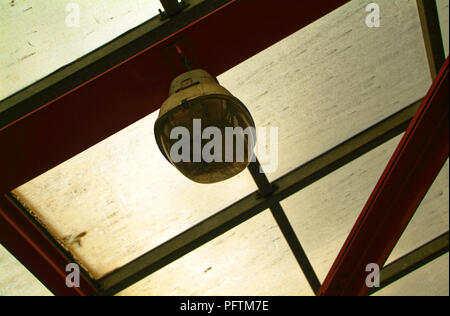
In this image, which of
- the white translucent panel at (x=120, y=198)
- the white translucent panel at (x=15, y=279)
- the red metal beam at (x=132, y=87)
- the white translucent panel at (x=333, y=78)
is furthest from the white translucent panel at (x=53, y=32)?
the white translucent panel at (x=15, y=279)

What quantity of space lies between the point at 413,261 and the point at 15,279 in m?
3.85

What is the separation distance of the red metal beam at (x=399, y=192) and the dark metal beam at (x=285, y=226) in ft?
2.80

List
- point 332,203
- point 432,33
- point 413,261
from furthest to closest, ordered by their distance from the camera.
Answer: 1. point 413,261
2. point 332,203
3. point 432,33

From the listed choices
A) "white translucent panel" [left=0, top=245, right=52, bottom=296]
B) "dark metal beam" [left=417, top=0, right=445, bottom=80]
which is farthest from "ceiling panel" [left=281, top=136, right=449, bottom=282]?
"white translucent panel" [left=0, top=245, right=52, bottom=296]

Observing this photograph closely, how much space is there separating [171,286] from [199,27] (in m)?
2.50

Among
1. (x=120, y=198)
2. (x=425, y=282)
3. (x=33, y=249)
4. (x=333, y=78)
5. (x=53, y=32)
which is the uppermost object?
(x=53, y=32)

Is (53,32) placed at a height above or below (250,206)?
above

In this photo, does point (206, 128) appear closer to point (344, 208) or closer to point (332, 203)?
point (332, 203)

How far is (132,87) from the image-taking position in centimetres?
206

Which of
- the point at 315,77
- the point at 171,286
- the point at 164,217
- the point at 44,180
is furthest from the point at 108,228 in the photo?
the point at 315,77

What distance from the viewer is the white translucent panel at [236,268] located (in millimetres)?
3395

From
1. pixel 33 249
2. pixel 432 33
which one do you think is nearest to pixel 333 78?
pixel 432 33

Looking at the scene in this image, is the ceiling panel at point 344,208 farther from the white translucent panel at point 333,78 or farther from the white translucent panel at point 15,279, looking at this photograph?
the white translucent panel at point 15,279

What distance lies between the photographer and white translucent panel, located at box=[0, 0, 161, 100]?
2150mm
